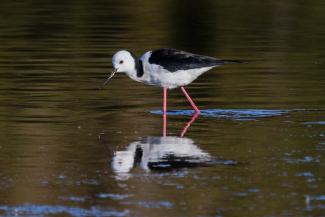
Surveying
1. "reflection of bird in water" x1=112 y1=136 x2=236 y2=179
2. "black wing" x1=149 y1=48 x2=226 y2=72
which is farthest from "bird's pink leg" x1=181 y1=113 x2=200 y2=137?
"black wing" x1=149 y1=48 x2=226 y2=72

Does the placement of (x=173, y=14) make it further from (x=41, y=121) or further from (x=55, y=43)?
(x=41, y=121)

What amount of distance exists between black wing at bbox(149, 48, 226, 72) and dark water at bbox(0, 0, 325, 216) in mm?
557

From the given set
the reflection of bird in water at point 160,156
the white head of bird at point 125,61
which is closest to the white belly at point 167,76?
the white head of bird at point 125,61

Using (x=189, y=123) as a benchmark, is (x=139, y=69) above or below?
above

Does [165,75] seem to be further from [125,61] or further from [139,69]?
[125,61]

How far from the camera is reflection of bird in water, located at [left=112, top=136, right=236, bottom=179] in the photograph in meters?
9.29

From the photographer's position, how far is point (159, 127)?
1152cm

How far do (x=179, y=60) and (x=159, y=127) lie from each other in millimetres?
1348

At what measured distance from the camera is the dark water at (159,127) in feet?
26.5

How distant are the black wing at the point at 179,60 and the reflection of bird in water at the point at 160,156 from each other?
1887 millimetres

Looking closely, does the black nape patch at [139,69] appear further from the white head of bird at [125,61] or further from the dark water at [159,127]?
the dark water at [159,127]

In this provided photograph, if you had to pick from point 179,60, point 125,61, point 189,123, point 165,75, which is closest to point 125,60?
point 125,61

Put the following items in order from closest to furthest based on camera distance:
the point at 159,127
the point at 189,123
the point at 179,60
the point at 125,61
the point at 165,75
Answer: the point at 159,127 < the point at 189,123 < the point at 179,60 < the point at 165,75 < the point at 125,61

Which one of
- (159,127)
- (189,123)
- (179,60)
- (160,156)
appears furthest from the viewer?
(179,60)
